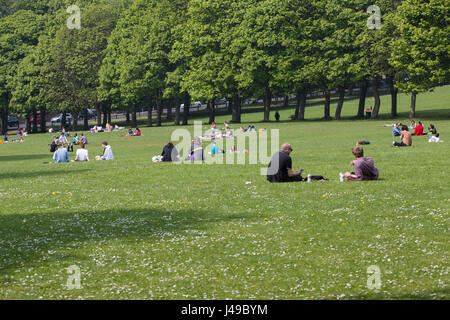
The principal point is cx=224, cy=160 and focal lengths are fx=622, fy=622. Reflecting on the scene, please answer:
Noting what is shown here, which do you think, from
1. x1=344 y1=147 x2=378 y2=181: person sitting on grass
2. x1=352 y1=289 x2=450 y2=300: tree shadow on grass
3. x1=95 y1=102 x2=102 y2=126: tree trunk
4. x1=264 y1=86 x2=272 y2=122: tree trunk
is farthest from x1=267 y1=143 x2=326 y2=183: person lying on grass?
x1=95 y1=102 x2=102 y2=126: tree trunk

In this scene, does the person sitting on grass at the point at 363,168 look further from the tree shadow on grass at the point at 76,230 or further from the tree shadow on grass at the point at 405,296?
the tree shadow on grass at the point at 405,296

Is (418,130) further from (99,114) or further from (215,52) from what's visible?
(99,114)

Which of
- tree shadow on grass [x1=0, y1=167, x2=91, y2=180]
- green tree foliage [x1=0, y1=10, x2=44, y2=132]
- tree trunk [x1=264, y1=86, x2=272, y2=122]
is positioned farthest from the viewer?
green tree foliage [x1=0, y1=10, x2=44, y2=132]

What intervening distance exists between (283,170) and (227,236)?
8848mm

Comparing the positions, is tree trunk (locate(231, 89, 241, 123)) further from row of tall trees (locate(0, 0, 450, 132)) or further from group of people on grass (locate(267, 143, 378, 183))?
group of people on grass (locate(267, 143, 378, 183))

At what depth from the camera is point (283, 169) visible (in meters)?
22.3

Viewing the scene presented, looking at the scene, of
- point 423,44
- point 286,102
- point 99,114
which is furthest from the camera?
point 286,102

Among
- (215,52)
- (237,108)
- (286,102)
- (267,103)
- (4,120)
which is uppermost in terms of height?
(215,52)

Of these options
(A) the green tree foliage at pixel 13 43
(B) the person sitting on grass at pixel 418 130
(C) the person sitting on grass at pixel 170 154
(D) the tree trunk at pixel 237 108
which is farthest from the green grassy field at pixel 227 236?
(A) the green tree foliage at pixel 13 43

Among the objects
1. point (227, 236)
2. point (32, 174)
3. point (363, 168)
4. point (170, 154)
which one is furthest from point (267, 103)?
point (227, 236)

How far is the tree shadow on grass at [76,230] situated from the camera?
12.3 m

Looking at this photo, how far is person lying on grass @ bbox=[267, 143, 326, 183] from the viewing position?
72.5ft

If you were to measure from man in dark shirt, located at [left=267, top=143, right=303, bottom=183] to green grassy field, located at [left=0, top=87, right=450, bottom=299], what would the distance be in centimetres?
65
